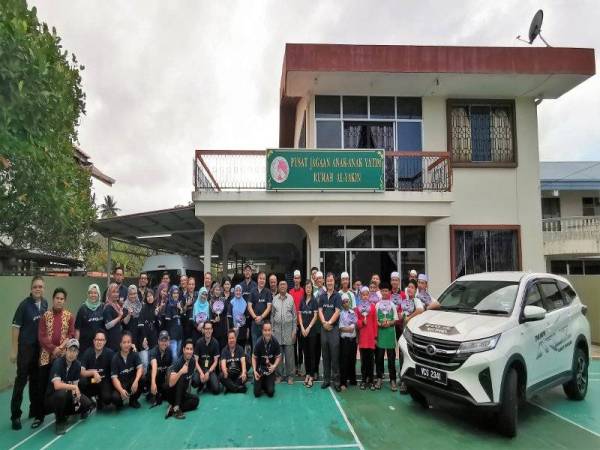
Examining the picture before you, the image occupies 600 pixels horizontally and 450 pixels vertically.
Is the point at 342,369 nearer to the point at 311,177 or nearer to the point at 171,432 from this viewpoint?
the point at 171,432

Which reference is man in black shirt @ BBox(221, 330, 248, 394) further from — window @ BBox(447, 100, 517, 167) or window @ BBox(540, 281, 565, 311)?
window @ BBox(447, 100, 517, 167)

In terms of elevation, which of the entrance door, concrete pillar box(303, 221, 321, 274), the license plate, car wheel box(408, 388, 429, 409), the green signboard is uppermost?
the green signboard

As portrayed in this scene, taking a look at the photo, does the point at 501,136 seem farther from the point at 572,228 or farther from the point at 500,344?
the point at 500,344

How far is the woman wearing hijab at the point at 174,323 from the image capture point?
651cm

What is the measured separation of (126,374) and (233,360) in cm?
155

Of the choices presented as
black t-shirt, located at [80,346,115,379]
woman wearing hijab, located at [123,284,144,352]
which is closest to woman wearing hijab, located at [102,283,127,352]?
woman wearing hijab, located at [123,284,144,352]

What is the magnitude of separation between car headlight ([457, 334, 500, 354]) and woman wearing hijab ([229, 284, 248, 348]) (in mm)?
3709

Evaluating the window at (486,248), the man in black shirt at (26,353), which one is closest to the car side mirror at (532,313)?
the man in black shirt at (26,353)

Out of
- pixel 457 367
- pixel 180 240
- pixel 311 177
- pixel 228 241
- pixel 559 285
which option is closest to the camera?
pixel 457 367

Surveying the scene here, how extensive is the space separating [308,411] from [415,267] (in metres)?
6.66

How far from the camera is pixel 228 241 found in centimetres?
1425

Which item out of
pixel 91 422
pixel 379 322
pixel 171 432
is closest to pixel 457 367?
pixel 379 322

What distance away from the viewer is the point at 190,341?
5840 millimetres

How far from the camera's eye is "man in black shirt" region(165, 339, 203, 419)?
5.24 metres
